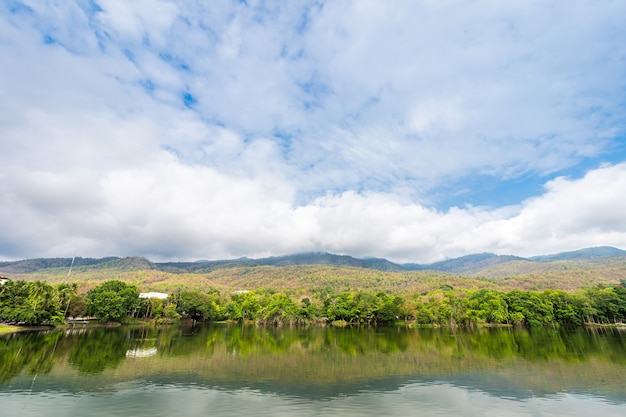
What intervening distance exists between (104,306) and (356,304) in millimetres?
75251

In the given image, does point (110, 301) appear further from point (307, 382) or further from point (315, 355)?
point (307, 382)

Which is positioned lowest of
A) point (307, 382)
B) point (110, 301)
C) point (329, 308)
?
point (307, 382)

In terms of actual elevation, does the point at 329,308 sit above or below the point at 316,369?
above

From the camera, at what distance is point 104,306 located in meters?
87.6

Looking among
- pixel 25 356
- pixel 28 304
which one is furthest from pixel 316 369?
pixel 28 304

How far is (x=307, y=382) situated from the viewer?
28188mm

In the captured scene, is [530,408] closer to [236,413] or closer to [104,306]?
[236,413]

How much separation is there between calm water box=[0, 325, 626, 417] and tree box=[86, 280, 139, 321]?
142 feet

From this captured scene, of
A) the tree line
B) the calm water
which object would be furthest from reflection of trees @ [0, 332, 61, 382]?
the tree line

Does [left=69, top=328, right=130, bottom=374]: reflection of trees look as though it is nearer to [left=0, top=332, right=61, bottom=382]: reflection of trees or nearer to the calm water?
the calm water

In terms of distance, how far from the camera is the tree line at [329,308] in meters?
74.6

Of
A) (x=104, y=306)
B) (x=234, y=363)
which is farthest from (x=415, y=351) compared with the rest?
A: (x=104, y=306)

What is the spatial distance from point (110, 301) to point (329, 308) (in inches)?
2618

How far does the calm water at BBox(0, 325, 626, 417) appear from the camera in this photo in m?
21.2
